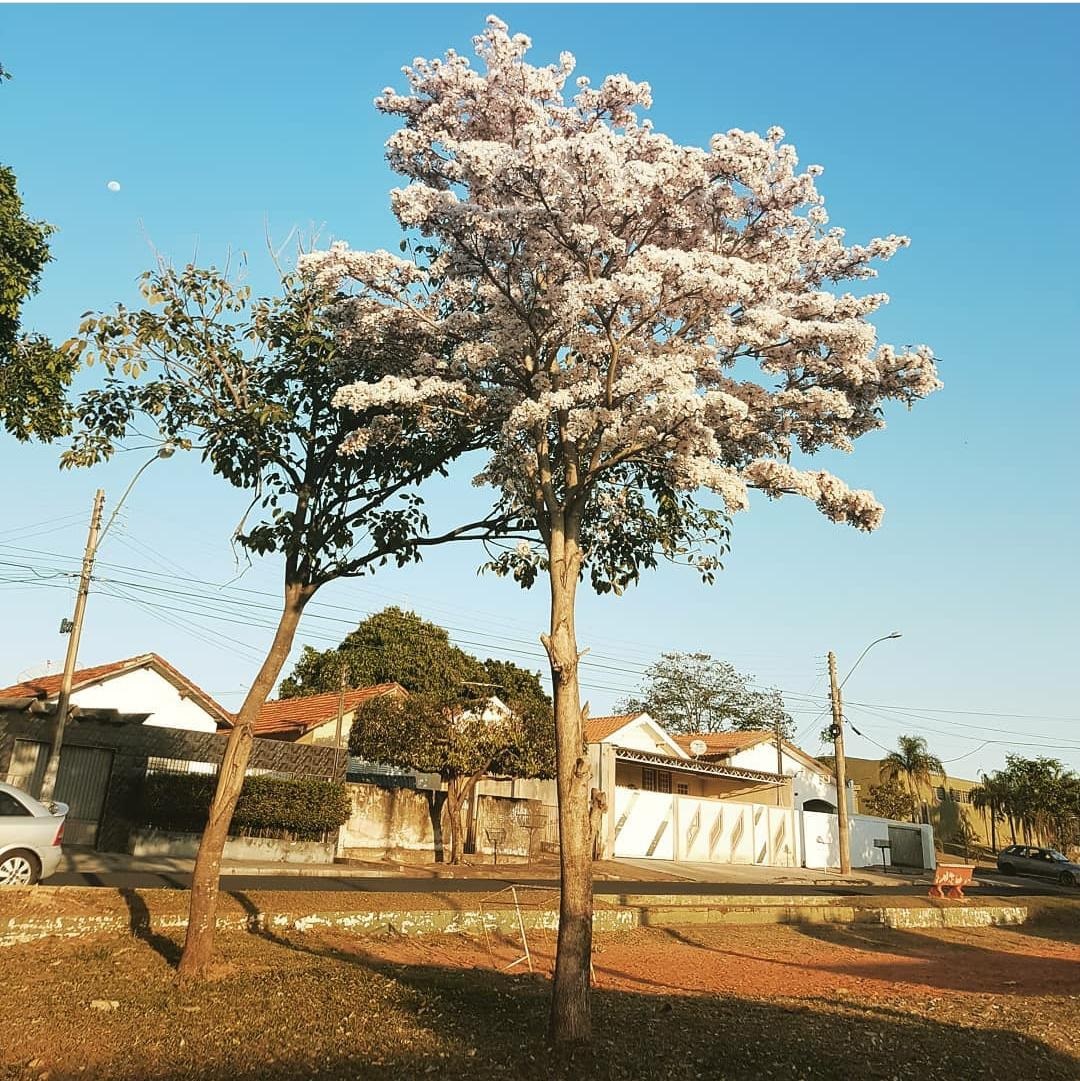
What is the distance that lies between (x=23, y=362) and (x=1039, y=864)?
1929 inches

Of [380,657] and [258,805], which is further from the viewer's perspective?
[380,657]

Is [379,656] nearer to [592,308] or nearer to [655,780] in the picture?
[655,780]

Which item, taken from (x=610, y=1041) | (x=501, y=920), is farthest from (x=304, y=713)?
(x=610, y=1041)

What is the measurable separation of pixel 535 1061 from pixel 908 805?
61.0m

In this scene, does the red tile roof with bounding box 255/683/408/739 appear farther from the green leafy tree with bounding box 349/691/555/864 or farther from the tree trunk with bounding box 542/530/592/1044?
the tree trunk with bounding box 542/530/592/1044

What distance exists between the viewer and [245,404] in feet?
37.0

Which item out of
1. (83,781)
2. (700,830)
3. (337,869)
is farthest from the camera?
(700,830)

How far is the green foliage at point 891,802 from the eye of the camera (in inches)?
2427

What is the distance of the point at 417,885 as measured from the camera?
21.5 m

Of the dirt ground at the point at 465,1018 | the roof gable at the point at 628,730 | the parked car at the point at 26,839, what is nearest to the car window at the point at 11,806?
the parked car at the point at 26,839

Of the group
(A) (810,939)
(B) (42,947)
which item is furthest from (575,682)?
(A) (810,939)

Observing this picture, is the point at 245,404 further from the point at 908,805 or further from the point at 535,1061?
the point at 908,805

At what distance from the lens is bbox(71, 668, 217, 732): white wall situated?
3416 cm

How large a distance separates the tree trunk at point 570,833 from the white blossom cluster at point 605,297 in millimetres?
1733
